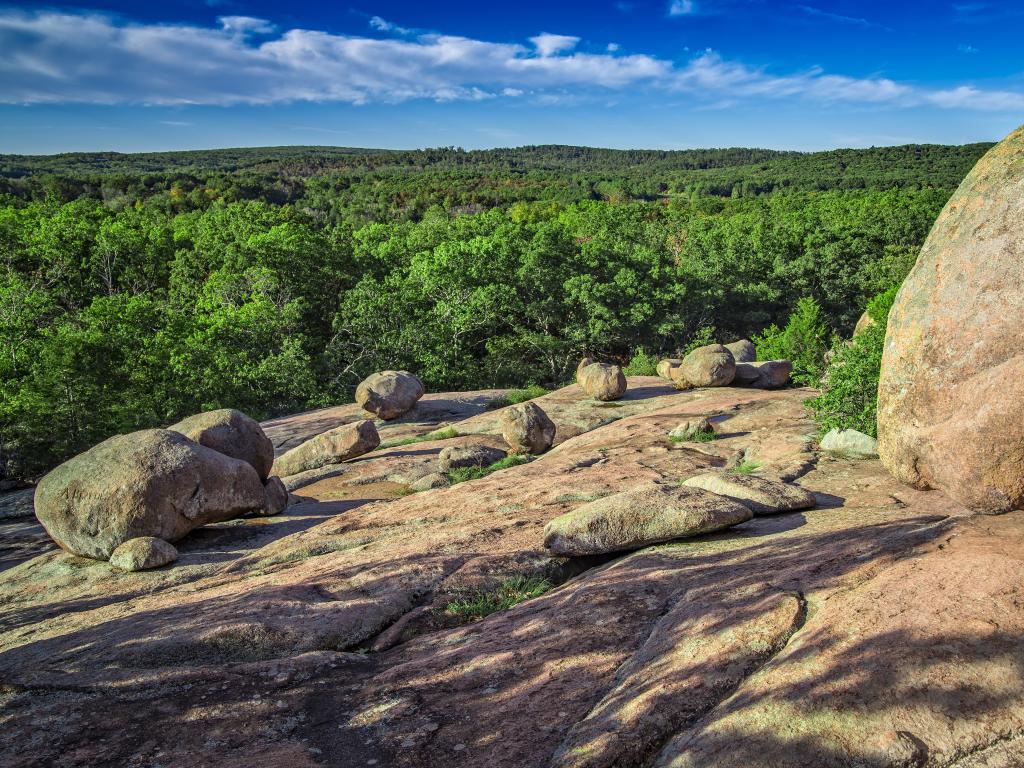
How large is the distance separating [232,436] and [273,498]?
95.2 inches

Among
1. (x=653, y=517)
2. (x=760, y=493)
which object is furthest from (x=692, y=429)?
(x=653, y=517)

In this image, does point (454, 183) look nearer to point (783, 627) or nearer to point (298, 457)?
point (298, 457)

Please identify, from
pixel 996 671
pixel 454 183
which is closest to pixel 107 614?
pixel 996 671

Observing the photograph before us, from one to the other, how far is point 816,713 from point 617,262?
41191mm

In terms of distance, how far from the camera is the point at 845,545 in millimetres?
7527

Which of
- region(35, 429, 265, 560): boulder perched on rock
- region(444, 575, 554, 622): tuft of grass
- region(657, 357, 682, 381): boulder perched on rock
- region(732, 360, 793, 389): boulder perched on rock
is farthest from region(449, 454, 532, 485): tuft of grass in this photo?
region(732, 360, 793, 389): boulder perched on rock

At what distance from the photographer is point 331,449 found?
2155 centimetres

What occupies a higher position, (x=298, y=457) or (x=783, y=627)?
(x=783, y=627)

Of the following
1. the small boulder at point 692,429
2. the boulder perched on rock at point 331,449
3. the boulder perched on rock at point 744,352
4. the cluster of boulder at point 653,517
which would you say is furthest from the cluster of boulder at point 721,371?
the cluster of boulder at point 653,517

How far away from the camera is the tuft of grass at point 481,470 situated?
1817 centimetres

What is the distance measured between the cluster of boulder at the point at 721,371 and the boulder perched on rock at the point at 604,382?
2.88 m

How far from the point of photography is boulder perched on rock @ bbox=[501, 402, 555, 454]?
819 inches

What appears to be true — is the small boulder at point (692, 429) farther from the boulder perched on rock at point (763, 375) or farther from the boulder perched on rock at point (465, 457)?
the boulder perched on rock at point (763, 375)

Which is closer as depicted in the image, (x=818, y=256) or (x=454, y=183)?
(x=818, y=256)
